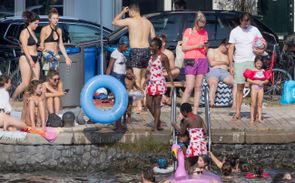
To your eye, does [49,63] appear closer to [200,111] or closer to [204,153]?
[200,111]

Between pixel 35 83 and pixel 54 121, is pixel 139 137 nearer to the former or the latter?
pixel 54 121

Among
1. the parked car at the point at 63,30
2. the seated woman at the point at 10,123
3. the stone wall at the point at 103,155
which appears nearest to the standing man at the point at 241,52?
the stone wall at the point at 103,155

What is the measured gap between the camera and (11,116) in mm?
18516

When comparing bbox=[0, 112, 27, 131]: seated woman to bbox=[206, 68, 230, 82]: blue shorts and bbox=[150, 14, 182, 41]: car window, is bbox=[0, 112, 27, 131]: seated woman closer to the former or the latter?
bbox=[206, 68, 230, 82]: blue shorts

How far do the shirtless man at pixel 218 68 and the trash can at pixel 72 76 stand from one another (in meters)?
2.42

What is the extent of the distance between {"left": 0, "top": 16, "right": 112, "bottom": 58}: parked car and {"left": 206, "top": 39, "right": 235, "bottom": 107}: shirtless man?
11.0 ft

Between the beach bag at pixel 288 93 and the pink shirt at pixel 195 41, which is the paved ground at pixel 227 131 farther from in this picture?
the beach bag at pixel 288 93

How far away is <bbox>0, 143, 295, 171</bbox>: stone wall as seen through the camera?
17766mm

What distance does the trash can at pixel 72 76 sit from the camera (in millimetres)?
20984

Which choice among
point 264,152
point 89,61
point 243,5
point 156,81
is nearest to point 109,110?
point 156,81

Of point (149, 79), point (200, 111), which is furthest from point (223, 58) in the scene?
point (149, 79)

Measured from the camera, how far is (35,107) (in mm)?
18062

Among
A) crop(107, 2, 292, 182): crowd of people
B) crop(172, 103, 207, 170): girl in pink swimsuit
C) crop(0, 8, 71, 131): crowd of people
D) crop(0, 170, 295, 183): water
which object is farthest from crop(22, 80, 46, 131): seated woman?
crop(172, 103, 207, 170): girl in pink swimsuit

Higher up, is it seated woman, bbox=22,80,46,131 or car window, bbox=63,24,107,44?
car window, bbox=63,24,107,44
